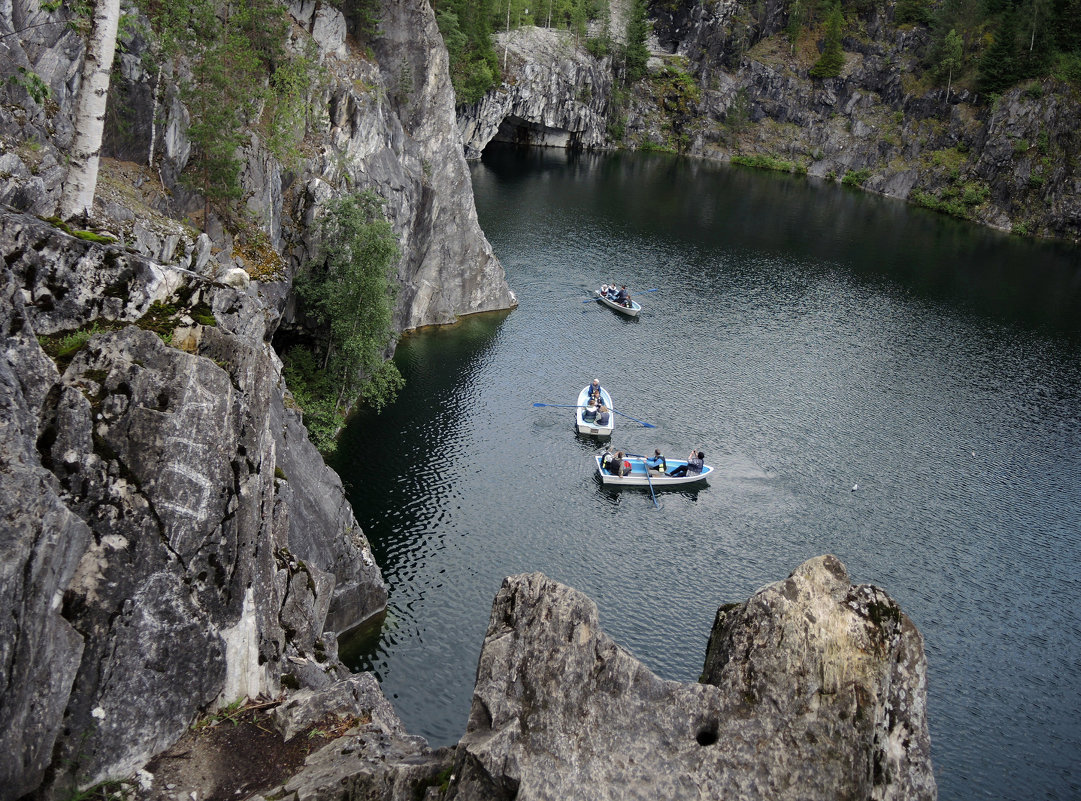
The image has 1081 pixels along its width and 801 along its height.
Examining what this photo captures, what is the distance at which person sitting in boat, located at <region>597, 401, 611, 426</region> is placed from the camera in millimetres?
→ 49406

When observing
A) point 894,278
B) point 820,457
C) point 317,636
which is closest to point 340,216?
point 317,636

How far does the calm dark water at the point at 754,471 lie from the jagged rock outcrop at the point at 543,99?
40306 mm

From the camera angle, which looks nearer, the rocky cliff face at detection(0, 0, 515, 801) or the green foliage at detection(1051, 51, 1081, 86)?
the rocky cliff face at detection(0, 0, 515, 801)

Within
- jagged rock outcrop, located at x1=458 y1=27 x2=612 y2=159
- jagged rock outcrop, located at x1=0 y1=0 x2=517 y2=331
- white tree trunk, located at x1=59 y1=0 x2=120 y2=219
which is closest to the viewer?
white tree trunk, located at x1=59 y1=0 x2=120 y2=219

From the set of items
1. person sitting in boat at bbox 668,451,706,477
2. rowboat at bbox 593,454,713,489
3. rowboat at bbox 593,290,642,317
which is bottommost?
rowboat at bbox 593,454,713,489

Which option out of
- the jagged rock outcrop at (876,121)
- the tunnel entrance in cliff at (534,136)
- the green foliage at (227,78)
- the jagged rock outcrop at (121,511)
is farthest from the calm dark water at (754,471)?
the tunnel entrance in cliff at (534,136)

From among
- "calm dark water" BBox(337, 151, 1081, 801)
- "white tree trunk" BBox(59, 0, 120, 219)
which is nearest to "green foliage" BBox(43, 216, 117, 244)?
"white tree trunk" BBox(59, 0, 120, 219)

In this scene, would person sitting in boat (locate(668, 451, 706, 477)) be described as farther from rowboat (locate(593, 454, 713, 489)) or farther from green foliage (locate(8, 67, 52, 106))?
green foliage (locate(8, 67, 52, 106))

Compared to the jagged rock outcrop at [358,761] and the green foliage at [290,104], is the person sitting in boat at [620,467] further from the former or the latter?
the jagged rock outcrop at [358,761]

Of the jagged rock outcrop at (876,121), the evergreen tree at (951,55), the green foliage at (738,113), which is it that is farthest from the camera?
the green foliage at (738,113)

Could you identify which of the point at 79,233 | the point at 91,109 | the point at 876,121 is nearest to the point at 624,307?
the point at 91,109

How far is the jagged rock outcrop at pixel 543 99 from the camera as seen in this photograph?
398ft

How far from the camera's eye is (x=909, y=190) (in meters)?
134

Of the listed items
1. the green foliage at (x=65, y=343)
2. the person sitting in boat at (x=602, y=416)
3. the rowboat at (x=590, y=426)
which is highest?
the green foliage at (x=65, y=343)
